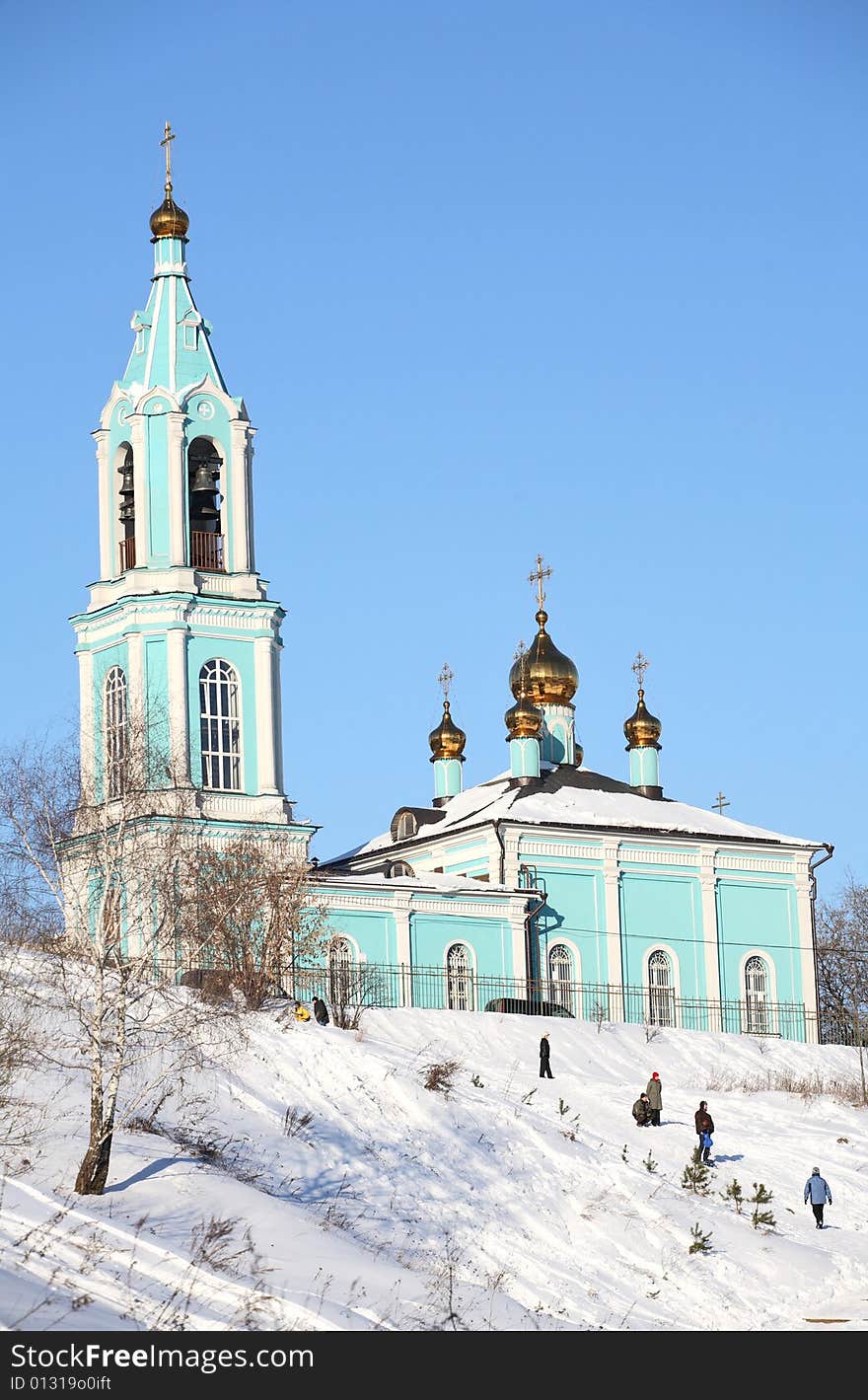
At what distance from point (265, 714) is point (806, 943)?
1354 centimetres

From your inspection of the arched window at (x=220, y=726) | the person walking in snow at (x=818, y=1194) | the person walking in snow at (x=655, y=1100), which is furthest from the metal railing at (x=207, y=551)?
the person walking in snow at (x=818, y=1194)

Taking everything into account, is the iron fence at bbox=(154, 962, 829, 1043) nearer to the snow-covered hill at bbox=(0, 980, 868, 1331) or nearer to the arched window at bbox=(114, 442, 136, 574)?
the snow-covered hill at bbox=(0, 980, 868, 1331)

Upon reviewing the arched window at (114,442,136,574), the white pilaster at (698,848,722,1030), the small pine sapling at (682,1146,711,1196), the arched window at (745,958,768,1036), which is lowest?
the small pine sapling at (682,1146,711,1196)

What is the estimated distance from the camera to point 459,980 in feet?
141

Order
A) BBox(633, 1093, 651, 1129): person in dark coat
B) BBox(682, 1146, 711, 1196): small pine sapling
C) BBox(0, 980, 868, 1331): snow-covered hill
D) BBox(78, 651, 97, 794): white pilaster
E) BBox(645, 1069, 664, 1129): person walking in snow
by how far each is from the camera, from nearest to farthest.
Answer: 1. BBox(0, 980, 868, 1331): snow-covered hill
2. BBox(78, 651, 97, 794): white pilaster
3. BBox(682, 1146, 711, 1196): small pine sapling
4. BBox(633, 1093, 651, 1129): person in dark coat
5. BBox(645, 1069, 664, 1129): person walking in snow

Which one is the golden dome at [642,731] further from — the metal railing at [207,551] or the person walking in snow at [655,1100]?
the person walking in snow at [655,1100]

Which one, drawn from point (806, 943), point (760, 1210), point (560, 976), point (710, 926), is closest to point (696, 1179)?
point (760, 1210)

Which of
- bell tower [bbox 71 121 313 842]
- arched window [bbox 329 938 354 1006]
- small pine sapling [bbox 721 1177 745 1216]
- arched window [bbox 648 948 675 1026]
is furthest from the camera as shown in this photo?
arched window [bbox 648 948 675 1026]

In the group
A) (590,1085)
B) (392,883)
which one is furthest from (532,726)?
(590,1085)

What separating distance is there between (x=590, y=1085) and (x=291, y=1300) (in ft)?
49.0

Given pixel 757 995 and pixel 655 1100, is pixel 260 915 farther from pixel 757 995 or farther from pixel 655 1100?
pixel 757 995

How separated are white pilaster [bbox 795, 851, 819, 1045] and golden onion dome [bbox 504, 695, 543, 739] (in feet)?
19.8

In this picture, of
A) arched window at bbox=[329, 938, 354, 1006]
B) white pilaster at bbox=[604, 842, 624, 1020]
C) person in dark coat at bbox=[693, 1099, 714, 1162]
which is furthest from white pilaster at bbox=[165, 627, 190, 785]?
person in dark coat at bbox=[693, 1099, 714, 1162]

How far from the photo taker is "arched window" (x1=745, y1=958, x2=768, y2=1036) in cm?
4812
